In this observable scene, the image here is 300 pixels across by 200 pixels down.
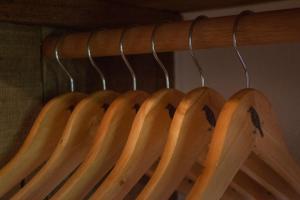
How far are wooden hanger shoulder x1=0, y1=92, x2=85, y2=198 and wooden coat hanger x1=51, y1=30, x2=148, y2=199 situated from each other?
99 millimetres

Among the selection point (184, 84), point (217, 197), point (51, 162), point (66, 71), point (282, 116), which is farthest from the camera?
point (184, 84)

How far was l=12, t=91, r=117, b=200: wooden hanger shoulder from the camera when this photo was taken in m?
0.62

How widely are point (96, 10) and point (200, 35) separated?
0.25 m

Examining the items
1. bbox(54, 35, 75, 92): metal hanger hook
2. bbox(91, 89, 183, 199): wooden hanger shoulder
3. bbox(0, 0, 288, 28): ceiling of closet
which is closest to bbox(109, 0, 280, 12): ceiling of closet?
bbox(0, 0, 288, 28): ceiling of closet

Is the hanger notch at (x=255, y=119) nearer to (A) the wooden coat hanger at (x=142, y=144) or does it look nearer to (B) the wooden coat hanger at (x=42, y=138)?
(A) the wooden coat hanger at (x=142, y=144)

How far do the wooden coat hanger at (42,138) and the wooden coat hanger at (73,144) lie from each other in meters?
0.04

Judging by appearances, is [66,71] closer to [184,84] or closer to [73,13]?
[73,13]

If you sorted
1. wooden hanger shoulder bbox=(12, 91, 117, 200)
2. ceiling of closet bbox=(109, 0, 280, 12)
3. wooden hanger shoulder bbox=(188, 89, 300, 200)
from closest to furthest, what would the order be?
wooden hanger shoulder bbox=(188, 89, 300, 200) → wooden hanger shoulder bbox=(12, 91, 117, 200) → ceiling of closet bbox=(109, 0, 280, 12)

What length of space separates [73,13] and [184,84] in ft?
1.04

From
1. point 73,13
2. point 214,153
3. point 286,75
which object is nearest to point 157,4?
point 73,13

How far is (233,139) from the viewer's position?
506 mm

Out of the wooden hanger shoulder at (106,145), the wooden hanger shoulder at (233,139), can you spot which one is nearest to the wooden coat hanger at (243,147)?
the wooden hanger shoulder at (233,139)

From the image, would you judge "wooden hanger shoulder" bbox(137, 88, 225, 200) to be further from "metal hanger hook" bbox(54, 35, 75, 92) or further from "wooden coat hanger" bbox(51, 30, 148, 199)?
"metal hanger hook" bbox(54, 35, 75, 92)

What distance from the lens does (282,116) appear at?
2.73ft
